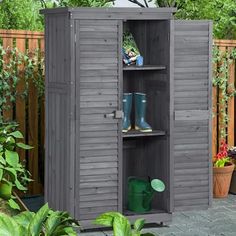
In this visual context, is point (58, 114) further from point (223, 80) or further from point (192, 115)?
point (223, 80)

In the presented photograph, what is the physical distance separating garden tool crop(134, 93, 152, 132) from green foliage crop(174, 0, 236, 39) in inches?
175

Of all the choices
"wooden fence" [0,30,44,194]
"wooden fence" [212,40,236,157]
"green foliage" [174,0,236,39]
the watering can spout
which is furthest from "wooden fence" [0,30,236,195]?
"green foliage" [174,0,236,39]

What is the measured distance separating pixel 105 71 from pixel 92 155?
749mm

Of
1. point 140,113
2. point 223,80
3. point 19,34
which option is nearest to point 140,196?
point 140,113

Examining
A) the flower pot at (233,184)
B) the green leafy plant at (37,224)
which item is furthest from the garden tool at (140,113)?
the green leafy plant at (37,224)

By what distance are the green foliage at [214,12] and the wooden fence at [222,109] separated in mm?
2246

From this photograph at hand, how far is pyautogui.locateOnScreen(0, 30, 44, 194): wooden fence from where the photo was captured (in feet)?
25.9

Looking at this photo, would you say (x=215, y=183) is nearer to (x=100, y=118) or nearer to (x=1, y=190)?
(x=100, y=118)

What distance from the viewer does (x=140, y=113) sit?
6.89 metres

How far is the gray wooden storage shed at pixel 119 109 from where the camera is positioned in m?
6.45

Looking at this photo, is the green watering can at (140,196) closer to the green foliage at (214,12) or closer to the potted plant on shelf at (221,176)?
the potted plant on shelf at (221,176)

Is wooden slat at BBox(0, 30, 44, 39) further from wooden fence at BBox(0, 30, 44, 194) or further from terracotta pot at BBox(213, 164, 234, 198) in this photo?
terracotta pot at BBox(213, 164, 234, 198)

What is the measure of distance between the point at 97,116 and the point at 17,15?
12.5ft

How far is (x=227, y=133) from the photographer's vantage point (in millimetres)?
9008
